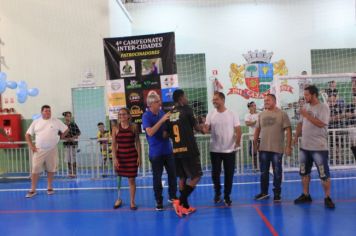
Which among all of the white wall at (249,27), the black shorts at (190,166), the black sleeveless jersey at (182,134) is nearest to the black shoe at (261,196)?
the black shorts at (190,166)

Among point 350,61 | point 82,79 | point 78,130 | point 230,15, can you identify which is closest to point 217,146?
point 78,130

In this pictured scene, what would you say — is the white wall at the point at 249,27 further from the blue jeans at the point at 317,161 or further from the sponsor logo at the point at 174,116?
the sponsor logo at the point at 174,116

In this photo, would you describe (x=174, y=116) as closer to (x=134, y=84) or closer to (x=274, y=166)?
(x=274, y=166)

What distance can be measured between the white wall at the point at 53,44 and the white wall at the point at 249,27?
10.5 ft

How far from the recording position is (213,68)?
12.7m

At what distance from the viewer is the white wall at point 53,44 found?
1009 centimetres

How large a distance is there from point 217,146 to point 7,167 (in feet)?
23.2

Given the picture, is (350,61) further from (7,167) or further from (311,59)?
(7,167)

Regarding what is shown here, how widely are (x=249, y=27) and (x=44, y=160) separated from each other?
8.74m


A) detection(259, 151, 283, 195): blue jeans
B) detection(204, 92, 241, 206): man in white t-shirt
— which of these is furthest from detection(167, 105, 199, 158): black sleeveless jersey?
detection(259, 151, 283, 195): blue jeans

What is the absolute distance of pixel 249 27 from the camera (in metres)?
13.0

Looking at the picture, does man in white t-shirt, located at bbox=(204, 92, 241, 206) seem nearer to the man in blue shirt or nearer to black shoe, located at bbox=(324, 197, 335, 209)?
the man in blue shirt

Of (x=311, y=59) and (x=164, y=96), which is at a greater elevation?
(x=311, y=59)

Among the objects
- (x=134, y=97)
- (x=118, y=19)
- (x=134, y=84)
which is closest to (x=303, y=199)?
(x=134, y=97)
